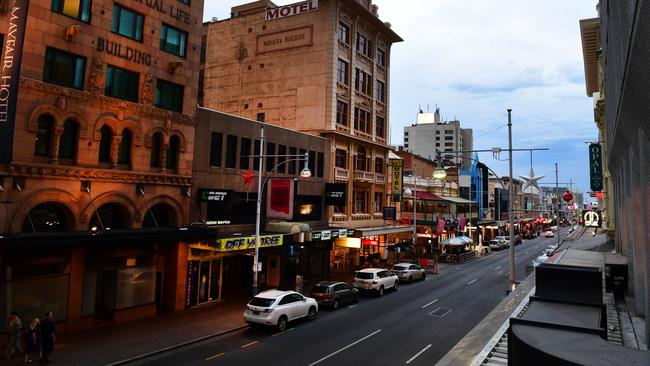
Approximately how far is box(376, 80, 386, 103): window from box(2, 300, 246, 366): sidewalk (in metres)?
30.9

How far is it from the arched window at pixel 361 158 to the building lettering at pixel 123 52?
80.1ft

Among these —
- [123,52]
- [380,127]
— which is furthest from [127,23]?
[380,127]

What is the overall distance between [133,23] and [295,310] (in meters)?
17.5

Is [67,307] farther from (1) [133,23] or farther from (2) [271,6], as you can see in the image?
(2) [271,6]

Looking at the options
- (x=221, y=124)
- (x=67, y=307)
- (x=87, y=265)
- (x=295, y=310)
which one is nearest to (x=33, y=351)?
(x=67, y=307)

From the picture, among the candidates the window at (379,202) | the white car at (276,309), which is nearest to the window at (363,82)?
the window at (379,202)

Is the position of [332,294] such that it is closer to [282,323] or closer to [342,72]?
[282,323]

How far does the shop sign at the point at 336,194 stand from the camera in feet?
119

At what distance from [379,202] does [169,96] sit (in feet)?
92.0

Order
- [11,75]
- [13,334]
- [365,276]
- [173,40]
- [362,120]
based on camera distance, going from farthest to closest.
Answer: [362,120] < [365,276] < [173,40] < [11,75] < [13,334]

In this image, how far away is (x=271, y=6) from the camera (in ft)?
148

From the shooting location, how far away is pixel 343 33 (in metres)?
41.5

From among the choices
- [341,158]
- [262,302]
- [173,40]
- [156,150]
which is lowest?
[262,302]

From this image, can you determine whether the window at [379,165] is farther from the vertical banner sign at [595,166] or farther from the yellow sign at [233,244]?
the yellow sign at [233,244]
